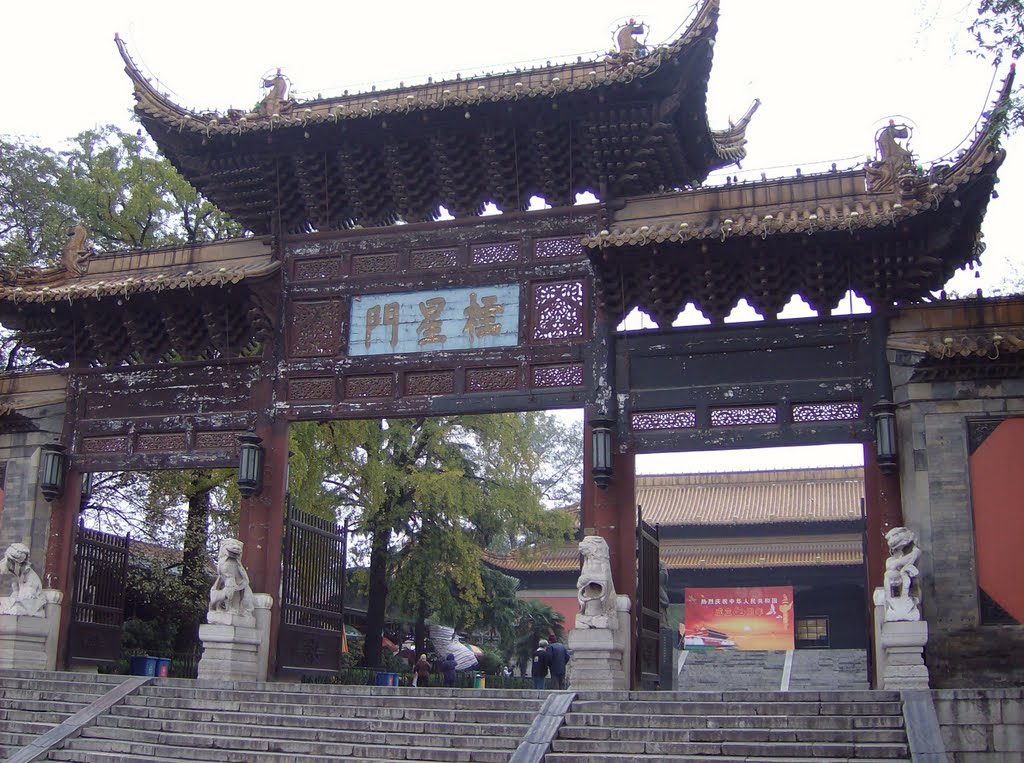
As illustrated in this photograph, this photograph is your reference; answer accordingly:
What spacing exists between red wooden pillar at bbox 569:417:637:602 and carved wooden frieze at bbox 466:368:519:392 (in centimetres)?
117

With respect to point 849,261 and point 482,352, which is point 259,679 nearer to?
point 482,352

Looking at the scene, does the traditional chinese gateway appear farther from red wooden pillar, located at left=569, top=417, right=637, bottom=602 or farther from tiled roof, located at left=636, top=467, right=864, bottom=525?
tiled roof, located at left=636, top=467, right=864, bottom=525

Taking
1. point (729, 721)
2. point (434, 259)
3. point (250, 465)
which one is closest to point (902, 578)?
point (729, 721)

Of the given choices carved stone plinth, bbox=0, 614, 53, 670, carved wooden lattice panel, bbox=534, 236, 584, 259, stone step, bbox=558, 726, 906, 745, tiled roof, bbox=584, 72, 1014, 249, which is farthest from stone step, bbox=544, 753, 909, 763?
carved stone plinth, bbox=0, 614, 53, 670

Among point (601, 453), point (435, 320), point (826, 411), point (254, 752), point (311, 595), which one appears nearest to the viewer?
point (254, 752)

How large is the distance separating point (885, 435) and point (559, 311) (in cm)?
404

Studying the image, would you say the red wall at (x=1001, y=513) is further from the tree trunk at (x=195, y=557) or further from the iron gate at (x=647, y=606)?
the tree trunk at (x=195, y=557)

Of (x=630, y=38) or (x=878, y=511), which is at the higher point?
(x=630, y=38)

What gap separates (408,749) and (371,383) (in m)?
5.25

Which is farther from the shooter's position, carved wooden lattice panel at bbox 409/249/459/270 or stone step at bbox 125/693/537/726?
carved wooden lattice panel at bbox 409/249/459/270

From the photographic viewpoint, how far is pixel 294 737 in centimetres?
1079

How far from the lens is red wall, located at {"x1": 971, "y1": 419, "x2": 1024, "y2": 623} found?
11.3 meters

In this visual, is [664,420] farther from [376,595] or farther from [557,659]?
[376,595]

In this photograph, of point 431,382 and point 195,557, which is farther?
point 195,557
